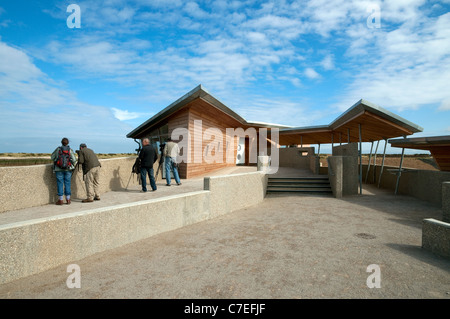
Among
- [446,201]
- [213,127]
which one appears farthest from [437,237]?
[213,127]

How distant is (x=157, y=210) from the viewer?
5277mm

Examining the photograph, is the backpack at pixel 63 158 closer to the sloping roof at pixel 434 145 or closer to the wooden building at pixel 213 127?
the wooden building at pixel 213 127

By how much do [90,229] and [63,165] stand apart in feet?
10.8

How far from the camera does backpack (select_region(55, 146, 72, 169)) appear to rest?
21.1ft

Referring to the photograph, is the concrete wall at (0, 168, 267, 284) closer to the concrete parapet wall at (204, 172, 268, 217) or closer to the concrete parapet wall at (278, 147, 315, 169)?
the concrete parapet wall at (204, 172, 268, 217)

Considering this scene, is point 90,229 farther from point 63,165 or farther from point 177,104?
point 177,104

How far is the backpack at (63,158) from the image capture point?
253 inches

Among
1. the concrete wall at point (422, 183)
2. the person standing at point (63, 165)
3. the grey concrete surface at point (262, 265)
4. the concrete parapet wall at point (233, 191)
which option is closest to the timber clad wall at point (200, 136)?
the concrete parapet wall at point (233, 191)

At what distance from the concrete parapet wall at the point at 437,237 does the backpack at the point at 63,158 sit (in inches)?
334

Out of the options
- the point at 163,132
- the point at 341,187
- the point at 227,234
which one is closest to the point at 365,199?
the point at 341,187

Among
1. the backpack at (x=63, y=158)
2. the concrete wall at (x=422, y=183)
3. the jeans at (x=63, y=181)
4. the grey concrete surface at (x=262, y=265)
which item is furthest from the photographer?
the concrete wall at (x=422, y=183)
